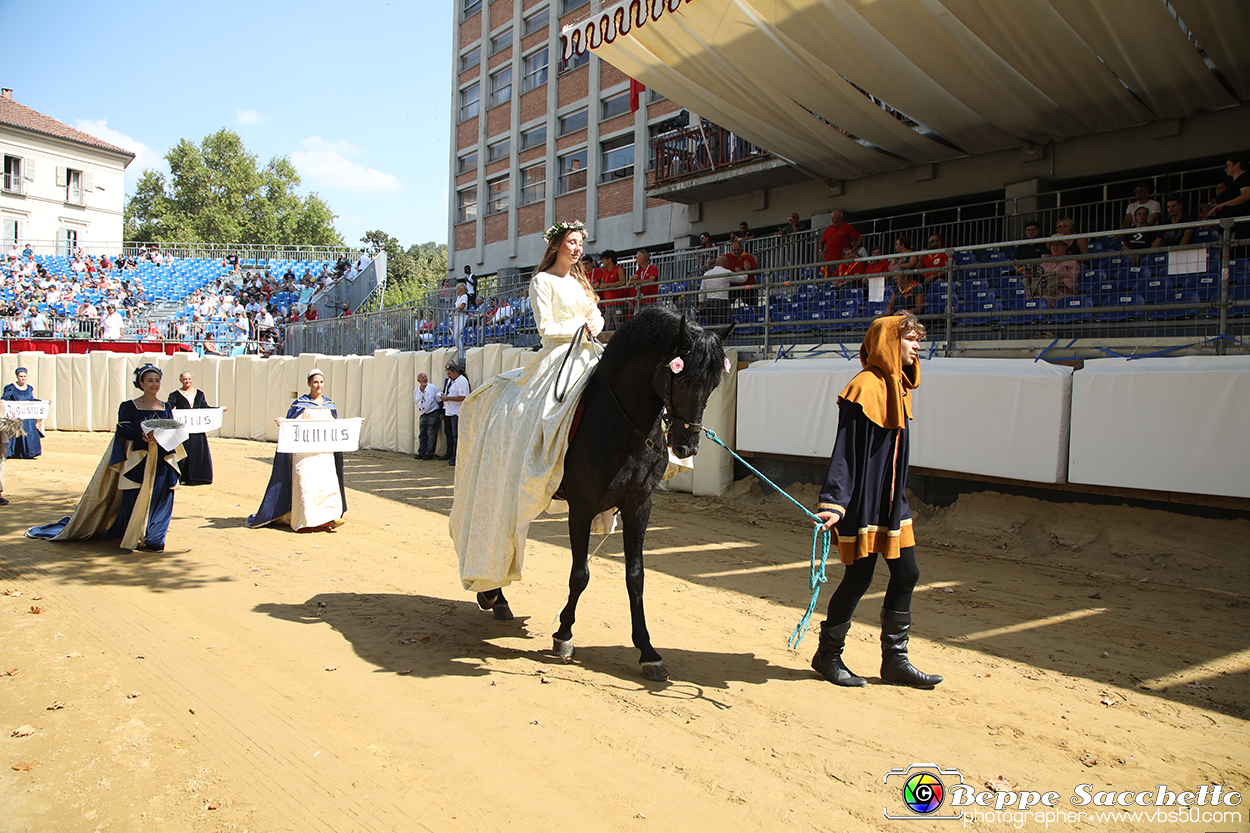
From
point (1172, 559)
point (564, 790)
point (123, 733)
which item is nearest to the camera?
point (564, 790)

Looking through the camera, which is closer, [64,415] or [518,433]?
[518,433]

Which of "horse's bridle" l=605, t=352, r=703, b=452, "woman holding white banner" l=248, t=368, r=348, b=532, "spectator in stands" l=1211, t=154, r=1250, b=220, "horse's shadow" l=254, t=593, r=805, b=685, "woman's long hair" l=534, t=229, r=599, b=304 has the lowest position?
"horse's shadow" l=254, t=593, r=805, b=685

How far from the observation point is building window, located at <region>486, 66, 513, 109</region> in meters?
31.4

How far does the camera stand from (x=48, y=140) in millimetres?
45438

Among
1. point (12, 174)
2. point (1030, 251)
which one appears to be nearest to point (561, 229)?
point (1030, 251)

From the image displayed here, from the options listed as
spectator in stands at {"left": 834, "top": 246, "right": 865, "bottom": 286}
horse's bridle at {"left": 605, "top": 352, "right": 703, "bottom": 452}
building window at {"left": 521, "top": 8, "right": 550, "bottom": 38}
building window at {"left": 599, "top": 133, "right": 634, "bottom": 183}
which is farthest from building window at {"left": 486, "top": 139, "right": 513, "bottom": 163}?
horse's bridle at {"left": 605, "top": 352, "right": 703, "bottom": 452}

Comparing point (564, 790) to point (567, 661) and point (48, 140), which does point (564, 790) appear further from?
point (48, 140)

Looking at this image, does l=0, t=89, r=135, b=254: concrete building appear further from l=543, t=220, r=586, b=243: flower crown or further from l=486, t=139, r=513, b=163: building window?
l=543, t=220, r=586, b=243: flower crown

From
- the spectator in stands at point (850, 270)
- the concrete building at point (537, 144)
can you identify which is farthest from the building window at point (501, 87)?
the spectator in stands at point (850, 270)

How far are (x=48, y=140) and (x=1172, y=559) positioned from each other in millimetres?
58675

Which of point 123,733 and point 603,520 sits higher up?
point 603,520

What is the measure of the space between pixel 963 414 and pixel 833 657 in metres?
4.82

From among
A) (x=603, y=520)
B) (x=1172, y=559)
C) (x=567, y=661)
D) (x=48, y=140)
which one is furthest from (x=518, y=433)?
(x=48, y=140)

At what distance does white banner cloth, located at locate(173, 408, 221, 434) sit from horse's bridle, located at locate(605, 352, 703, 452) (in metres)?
5.34
